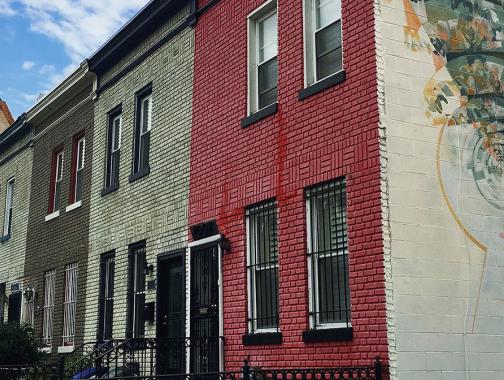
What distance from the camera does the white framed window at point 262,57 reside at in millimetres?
11531

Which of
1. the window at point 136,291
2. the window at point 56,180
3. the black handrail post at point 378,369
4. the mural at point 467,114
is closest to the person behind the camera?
the black handrail post at point 378,369

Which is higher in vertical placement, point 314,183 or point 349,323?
point 314,183

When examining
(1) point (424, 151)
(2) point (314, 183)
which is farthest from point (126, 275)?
(1) point (424, 151)

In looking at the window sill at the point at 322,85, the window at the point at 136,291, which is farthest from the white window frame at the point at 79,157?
the window sill at the point at 322,85

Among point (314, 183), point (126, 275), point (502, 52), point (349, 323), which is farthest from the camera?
point (126, 275)

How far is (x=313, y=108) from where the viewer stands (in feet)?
33.3

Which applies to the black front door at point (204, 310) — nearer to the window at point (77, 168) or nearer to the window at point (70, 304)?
the window at point (70, 304)

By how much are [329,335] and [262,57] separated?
15.8 feet

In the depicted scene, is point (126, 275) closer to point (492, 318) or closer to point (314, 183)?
point (314, 183)

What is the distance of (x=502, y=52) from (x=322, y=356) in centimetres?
512

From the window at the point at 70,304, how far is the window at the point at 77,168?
5.64 feet

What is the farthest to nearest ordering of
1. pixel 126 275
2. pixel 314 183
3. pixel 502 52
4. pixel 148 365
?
pixel 126 275
pixel 148 365
pixel 502 52
pixel 314 183

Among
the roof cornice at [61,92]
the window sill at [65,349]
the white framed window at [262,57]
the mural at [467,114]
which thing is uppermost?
the roof cornice at [61,92]

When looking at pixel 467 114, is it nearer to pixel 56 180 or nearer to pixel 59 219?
pixel 59 219
